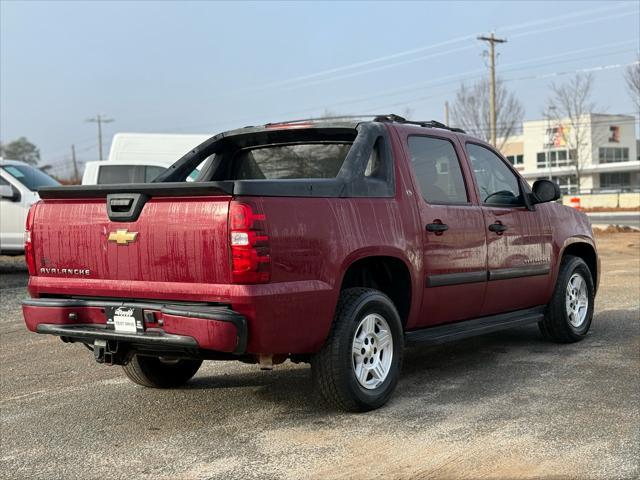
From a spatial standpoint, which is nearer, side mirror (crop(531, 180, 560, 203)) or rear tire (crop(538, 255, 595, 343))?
side mirror (crop(531, 180, 560, 203))

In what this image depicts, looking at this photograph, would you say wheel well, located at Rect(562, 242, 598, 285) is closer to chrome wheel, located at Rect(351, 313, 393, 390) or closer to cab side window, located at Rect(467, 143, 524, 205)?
cab side window, located at Rect(467, 143, 524, 205)

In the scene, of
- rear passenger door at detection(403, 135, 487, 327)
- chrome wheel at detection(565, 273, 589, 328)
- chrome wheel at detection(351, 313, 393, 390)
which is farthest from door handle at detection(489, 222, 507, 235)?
chrome wheel at detection(351, 313, 393, 390)

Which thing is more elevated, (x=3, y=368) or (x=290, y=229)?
(x=290, y=229)

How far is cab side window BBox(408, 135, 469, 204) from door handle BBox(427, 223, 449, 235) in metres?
0.19

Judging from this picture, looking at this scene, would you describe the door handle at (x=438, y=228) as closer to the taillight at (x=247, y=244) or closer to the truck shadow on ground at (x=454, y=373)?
the truck shadow on ground at (x=454, y=373)

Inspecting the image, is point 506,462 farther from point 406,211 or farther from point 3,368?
point 3,368

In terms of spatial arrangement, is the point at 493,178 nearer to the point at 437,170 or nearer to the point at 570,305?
the point at 437,170

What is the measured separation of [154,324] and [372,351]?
4.74 feet

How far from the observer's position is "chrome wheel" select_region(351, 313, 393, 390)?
16.7 ft

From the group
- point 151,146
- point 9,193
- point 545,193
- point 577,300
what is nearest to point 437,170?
point 545,193

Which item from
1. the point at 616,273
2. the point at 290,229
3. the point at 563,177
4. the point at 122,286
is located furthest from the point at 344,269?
the point at 563,177

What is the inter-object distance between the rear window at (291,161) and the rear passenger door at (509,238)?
1241 millimetres

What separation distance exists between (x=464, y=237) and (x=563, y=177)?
76.2 metres

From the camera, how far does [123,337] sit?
4754mm
